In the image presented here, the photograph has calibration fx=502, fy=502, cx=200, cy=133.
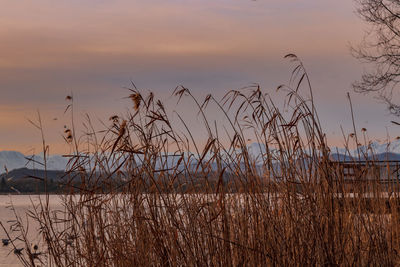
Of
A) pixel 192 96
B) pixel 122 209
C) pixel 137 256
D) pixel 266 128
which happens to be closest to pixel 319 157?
pixel 266 128

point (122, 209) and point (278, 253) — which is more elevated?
point (122, 209)

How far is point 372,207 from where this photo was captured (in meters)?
3.83

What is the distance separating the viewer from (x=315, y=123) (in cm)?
A: 274

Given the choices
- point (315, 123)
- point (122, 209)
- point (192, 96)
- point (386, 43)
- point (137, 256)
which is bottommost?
point (137, 256)

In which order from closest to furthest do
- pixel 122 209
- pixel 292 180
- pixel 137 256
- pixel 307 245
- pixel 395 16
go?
pixel 307 245
pixel 292 180
pixel 137 256
pixel 122 209
pixel 395 16

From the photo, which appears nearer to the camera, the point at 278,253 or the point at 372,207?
the point at 278,253

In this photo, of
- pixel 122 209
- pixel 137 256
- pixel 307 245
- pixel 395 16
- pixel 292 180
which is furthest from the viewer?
pixel 395 16

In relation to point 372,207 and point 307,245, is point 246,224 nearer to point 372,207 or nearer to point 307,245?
point 307,245

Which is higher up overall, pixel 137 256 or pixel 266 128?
pixel 266 128

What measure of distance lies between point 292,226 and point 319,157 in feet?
1.35

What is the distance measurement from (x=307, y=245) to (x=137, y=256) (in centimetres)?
107

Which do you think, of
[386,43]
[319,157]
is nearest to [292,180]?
[319,157]

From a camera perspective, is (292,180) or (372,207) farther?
(372,207)

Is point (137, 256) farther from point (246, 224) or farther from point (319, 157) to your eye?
point (319, 157)
